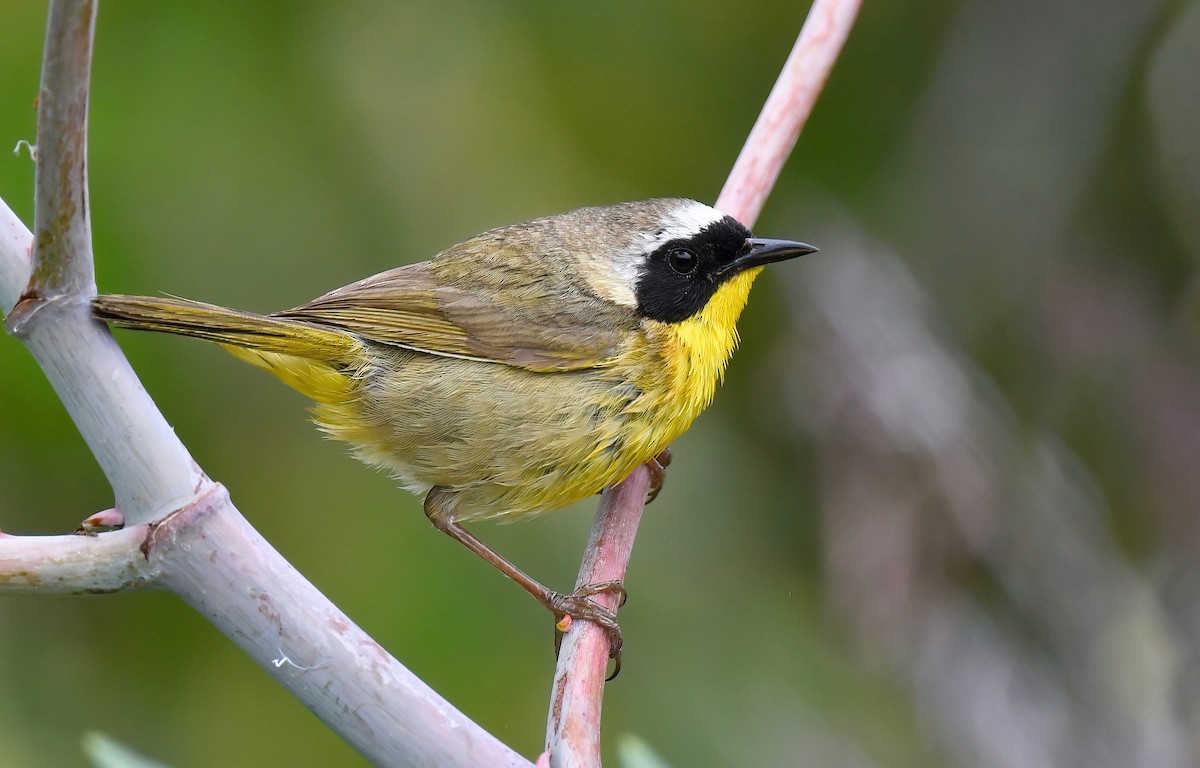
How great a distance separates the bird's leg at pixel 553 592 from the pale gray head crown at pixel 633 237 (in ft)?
2.01

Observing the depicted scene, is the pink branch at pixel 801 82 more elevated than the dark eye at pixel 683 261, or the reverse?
the pink branch at pixel 801 82

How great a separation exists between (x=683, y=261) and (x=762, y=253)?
18 cm

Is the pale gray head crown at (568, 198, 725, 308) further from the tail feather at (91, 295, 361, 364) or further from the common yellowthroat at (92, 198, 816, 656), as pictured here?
the tail feather at (91, 295, 361, 364)

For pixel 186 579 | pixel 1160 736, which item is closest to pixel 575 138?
pixel 1160 736

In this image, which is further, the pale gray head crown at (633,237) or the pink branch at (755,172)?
the pale gray head crown at (633,237)

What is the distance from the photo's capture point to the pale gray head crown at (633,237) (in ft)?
9.04

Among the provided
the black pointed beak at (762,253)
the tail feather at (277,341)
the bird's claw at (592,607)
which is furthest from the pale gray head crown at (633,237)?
the bird's claw at (592,607)

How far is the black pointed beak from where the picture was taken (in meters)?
2.68

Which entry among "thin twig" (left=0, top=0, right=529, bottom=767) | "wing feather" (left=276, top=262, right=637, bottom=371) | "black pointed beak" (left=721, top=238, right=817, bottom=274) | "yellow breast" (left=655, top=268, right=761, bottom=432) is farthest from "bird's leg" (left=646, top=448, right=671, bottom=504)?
"thin twig" (left=0, top=0, right=529, bottom=767)

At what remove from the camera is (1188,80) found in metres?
3.91

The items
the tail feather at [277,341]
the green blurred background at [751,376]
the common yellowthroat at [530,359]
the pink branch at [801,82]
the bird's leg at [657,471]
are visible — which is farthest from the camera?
the green blurred background at [751,376]

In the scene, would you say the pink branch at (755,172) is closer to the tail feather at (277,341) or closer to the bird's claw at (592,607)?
the bird's claw at (592,607)

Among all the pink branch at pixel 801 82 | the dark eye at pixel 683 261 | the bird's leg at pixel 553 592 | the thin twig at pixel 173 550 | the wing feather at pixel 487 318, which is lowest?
the thin twig at pixel 173 550

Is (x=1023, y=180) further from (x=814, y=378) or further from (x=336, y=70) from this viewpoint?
(x=336, y=70)
